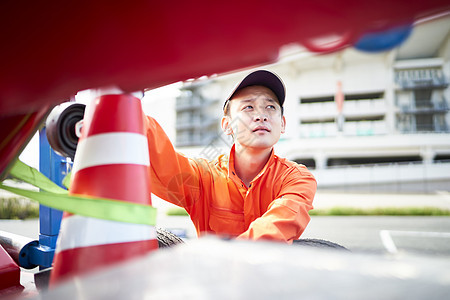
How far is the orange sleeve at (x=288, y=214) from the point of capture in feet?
2.38

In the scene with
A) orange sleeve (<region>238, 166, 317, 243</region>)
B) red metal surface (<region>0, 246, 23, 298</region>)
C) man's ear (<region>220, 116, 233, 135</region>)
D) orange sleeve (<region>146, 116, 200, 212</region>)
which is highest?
man's ear (<region>220, 116, 233, 135</region>)

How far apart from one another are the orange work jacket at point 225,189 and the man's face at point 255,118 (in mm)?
102

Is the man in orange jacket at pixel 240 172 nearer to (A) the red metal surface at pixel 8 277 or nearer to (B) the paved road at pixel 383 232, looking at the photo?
(A) the red metal surface at pixel 8 277

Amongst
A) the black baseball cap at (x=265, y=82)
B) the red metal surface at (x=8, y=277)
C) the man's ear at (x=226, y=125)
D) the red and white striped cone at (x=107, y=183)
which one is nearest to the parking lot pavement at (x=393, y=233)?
the man's ear at (x=226, y=125)

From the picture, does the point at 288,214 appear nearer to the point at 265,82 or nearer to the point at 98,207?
the point at 98,207

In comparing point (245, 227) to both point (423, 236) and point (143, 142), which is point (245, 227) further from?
point (423, 236)

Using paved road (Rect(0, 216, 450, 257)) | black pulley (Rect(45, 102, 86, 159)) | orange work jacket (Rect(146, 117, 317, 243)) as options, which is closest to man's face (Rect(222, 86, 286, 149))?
orange work jacket (Rect(146, 117, 317, 243))

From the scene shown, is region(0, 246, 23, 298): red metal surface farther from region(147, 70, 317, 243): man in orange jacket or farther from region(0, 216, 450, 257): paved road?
region(0, 216, 450, 257): paved road

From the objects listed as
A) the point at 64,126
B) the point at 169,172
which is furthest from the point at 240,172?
the point at 64,126

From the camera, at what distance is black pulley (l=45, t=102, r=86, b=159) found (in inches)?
26.6

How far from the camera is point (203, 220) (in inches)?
50.2

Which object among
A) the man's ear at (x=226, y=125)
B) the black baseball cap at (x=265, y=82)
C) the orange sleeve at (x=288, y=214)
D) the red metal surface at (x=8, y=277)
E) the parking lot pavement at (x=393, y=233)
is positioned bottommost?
the parking lot pavement at (x=393, y=233)

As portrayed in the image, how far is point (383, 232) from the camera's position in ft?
18.0

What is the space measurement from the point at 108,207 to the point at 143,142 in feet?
0.43
